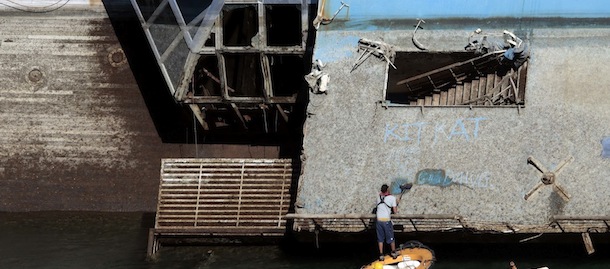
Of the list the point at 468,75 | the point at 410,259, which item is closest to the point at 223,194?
the point at 410,259

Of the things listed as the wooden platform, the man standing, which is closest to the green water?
the wooden platform

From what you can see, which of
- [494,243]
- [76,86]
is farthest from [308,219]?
[76,86]

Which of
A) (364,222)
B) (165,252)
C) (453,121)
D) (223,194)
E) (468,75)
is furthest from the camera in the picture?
(468,75)

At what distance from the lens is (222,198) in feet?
63.2

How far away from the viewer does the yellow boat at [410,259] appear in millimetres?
16750

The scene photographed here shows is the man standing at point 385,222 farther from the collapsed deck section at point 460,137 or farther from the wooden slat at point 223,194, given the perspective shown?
the wooden slat at point 223,194

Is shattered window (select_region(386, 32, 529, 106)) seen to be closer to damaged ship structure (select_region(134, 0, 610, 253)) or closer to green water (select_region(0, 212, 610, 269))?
damaged ship structure (select_region(134, 0, 610, 253))

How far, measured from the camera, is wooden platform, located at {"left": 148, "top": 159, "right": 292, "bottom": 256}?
18.8 metres

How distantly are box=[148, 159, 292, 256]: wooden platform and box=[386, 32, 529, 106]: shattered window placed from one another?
10.7 feet

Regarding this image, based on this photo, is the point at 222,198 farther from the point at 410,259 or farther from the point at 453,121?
the point at 453,121

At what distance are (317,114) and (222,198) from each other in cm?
304

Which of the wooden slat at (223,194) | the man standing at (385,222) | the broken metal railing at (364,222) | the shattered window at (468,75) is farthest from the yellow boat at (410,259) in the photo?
the shattered window at (468,75)

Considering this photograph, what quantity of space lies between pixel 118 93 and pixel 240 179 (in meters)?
4.61

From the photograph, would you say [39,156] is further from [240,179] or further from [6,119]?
[240,179]
